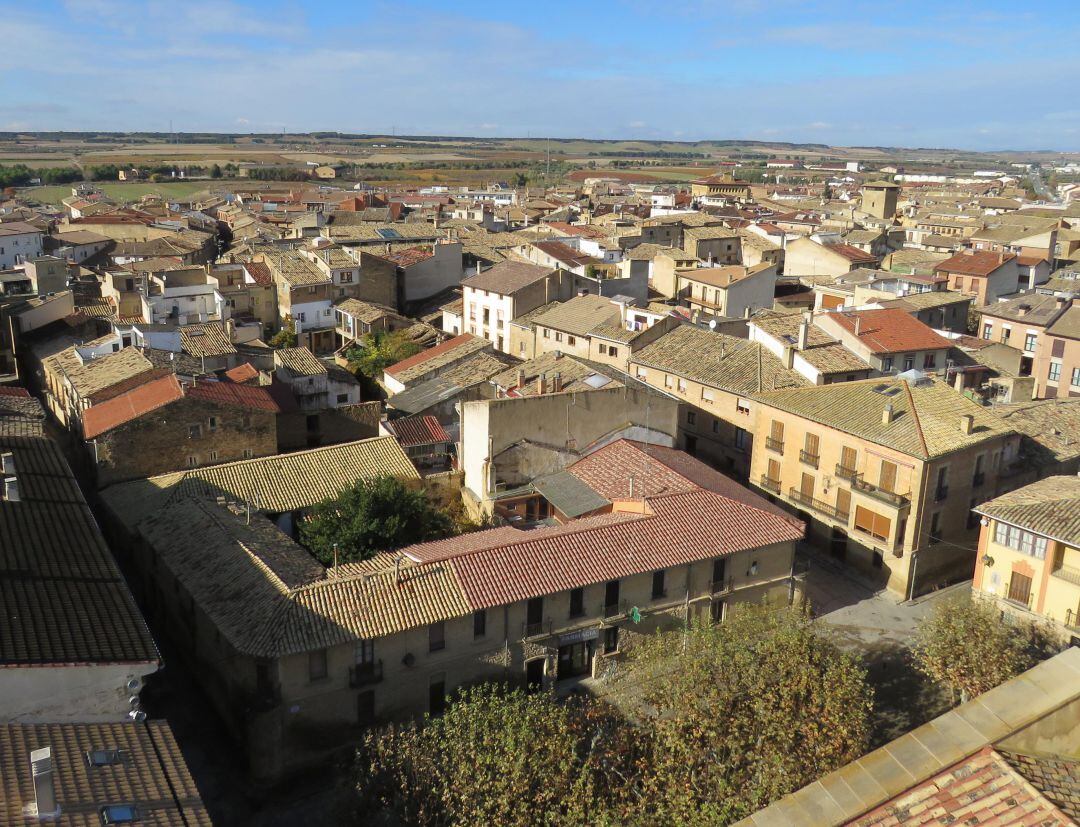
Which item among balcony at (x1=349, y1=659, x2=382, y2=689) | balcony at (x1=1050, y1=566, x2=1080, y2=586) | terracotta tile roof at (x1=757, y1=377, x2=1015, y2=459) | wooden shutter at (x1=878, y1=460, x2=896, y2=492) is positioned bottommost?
balcony at (x1=349, y1=659, x2=382, y2=689)

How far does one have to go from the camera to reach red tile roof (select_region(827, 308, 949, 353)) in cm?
4953

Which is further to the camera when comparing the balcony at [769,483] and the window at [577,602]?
the balcony at [769,483]

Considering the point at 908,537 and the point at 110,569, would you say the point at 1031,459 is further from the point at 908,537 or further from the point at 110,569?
the point at 110,569

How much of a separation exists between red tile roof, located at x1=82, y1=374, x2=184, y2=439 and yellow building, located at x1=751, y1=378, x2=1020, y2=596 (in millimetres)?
25784

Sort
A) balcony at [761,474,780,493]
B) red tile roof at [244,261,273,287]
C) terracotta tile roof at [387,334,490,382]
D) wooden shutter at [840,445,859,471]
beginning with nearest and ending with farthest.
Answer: wooden shutter at [840,445,859,471] < balcony at [761,474,780,493] < terracotta tile roof at [387,334,490,382] < red tile roof at [244,261,273,287]

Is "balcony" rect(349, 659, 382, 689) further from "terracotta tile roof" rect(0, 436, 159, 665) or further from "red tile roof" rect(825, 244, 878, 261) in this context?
"red tile roof" rect(825, 244, 878, 261)

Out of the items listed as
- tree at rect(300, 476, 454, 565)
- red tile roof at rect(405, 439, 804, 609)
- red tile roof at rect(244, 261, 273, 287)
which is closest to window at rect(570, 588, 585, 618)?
red tile roof at rect(405, 439, 804, 609)

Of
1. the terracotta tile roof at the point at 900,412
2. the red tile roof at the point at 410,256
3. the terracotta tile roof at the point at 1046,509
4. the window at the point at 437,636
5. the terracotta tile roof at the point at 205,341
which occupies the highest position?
the red tile roof at the point at 410,256

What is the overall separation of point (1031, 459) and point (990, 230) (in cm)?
7617

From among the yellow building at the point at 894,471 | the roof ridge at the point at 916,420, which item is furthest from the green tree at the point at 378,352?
the roof ridge at the point at 916,420

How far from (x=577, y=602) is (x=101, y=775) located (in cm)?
1552

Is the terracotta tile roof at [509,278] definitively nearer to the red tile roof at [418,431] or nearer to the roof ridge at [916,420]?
the red tile roof at [418,431]

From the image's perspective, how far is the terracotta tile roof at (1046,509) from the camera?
29.6m

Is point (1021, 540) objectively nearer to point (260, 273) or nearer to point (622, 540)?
point (622, 540)
